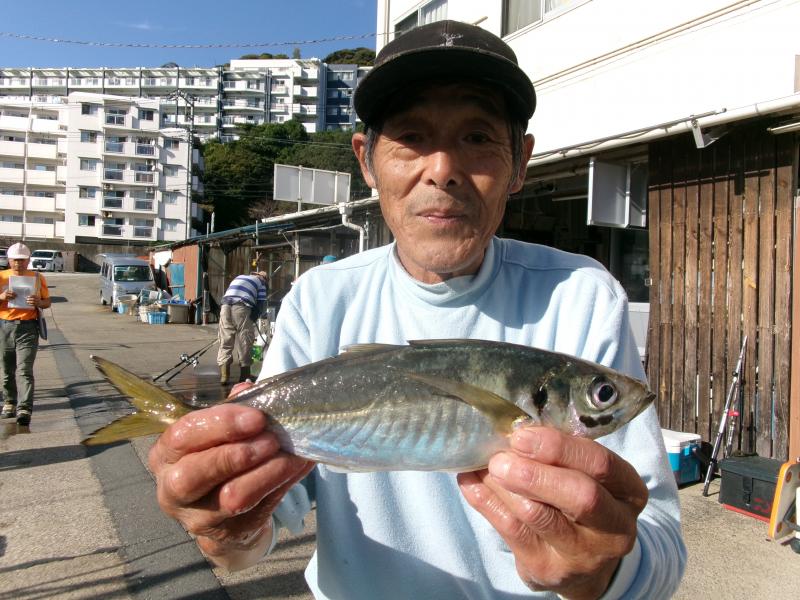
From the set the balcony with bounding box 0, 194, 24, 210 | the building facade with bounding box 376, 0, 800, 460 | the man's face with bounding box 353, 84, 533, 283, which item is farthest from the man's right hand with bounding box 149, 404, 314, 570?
the balcony with bounding box 0, 194, 24, 210

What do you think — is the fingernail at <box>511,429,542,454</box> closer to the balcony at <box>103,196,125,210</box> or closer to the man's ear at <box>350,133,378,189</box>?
the man's ear at <box>350,133,378,189</box>

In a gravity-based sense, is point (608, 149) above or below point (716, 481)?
above

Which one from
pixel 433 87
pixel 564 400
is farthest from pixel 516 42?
pixel 564 400

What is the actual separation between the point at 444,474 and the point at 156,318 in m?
25.5

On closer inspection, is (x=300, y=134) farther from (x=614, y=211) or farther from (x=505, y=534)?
(x=505, y=534)

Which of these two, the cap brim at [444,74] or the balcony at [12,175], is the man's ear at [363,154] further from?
the balcony at [12,175]

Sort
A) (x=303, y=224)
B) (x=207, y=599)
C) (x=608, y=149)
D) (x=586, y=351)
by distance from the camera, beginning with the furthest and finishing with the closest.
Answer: (x=303, y=224) → (x=608, y=149) → (x=207, y=599) → (x=586, y=351)

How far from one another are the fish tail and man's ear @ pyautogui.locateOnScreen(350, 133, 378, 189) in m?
1.07

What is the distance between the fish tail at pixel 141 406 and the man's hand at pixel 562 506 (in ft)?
3.04

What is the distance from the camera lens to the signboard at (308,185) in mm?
14258

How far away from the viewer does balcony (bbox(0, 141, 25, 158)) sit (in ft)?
261

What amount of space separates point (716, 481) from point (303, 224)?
40.1ft

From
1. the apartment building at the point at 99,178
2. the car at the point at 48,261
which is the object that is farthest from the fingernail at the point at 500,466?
the apartment building at the point at 99,178

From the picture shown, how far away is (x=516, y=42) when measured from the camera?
10.1m
